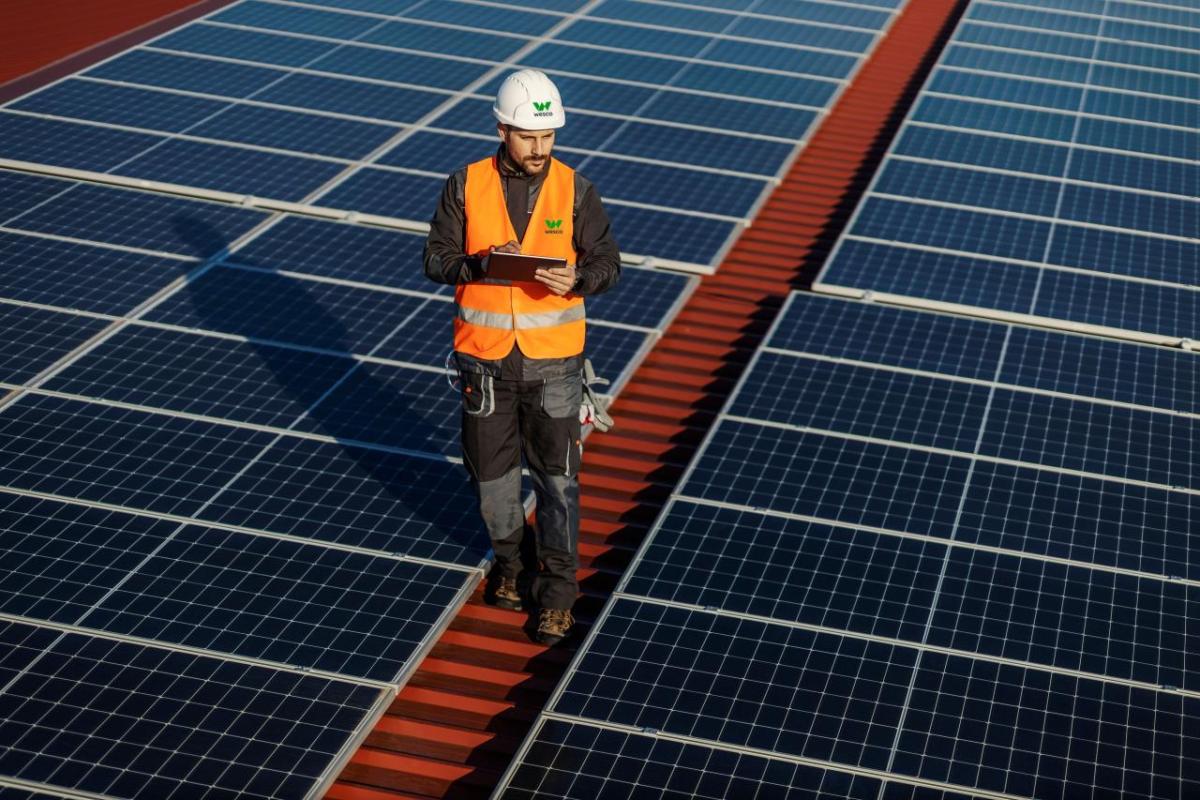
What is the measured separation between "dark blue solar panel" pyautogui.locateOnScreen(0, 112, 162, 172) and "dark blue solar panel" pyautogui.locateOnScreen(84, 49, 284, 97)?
1816 millimetres

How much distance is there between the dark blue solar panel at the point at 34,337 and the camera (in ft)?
38.6

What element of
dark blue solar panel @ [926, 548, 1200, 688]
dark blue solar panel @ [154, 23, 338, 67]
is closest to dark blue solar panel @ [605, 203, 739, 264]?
dark blue solar panel @ [926, 548, 1200, 688]

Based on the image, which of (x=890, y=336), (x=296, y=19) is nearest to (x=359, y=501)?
(x=890, y=336)

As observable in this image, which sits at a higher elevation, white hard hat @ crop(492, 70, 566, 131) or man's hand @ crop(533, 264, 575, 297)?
white hard hat @ crop(492, 70, 566, 131)

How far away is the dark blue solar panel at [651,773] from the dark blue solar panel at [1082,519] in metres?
2.67

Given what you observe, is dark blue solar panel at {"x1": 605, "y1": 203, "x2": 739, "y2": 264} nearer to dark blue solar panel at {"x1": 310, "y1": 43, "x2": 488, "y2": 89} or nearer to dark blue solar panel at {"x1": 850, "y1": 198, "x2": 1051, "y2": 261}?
dark blue solar panel at {"x1": 850, "y1": 198, "x2": 1051, "y2": 261}

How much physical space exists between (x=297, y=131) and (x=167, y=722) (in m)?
10.3

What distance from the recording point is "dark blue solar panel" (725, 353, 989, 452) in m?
11.1

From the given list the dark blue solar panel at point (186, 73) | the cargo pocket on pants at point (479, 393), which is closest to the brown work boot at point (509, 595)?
the cargo pocket on pants at point (479, 393)

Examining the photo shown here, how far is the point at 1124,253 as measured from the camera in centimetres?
1463

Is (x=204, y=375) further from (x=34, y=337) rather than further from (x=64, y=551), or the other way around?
(x=64, y=551)

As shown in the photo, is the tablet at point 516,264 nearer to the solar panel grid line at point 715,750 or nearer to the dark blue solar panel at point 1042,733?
the solar panel grid line at point 715,750

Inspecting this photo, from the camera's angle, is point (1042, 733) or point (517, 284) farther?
point (517, 284)

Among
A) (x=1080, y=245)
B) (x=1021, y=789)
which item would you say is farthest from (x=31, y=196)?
(x=1021, y=789)
